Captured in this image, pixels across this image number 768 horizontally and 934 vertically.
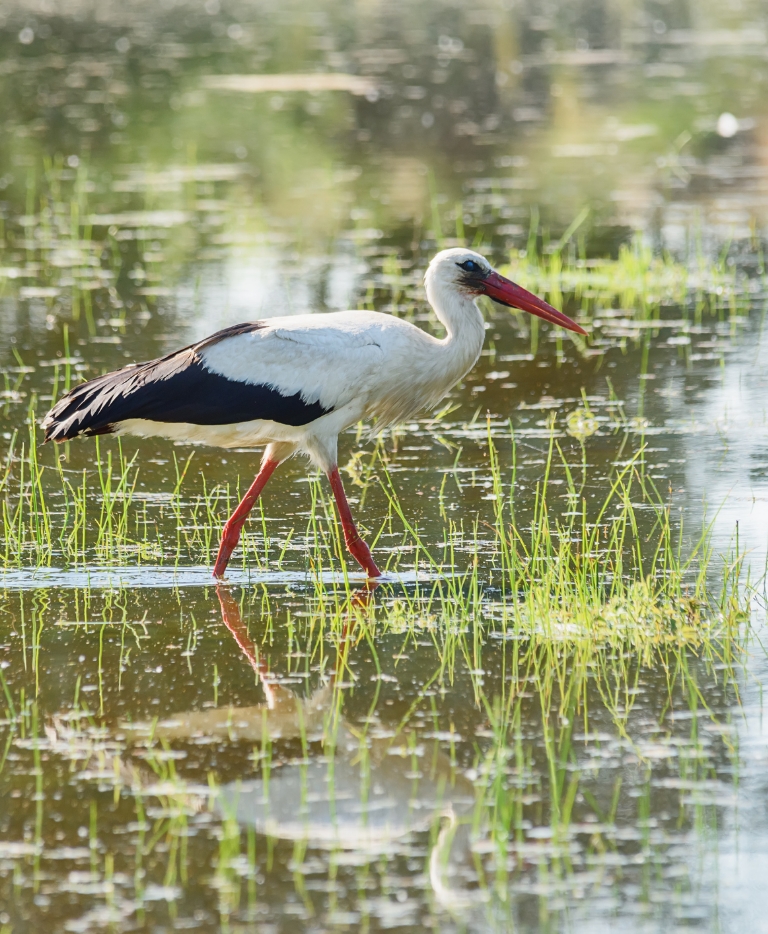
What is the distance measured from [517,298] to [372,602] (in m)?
1.79

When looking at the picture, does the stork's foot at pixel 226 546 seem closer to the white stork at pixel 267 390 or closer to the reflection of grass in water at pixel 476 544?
the white stork at pixel 267 390

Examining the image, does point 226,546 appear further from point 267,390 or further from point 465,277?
point 465,277

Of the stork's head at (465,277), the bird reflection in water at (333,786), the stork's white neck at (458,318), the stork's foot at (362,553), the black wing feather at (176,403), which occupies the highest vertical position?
the stork's head at (465,277)

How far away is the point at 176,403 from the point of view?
654 centimetres

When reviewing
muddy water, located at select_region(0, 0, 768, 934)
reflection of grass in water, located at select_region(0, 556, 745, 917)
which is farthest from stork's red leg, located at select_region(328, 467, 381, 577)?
reflection of grass in water, located at select_region(0, 556, 745, 917)

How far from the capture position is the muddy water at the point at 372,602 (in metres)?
4.04

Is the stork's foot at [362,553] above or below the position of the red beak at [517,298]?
below

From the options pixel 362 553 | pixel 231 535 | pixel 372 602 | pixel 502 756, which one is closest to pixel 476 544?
pixel 362 553

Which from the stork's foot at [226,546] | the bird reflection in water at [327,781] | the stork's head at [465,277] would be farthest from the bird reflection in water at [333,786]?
the stork's head at [465,277]

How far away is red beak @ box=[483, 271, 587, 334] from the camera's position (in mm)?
7086

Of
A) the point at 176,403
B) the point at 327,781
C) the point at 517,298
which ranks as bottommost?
the point at 327,781

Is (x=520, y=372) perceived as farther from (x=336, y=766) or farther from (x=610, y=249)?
(x=336, y=766)

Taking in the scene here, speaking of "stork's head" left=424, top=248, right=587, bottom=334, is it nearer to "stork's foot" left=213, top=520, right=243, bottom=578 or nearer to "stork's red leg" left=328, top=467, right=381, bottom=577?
"stork's red leg" left=328, top=467, right=381, bottom=577

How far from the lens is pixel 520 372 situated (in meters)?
9.59
